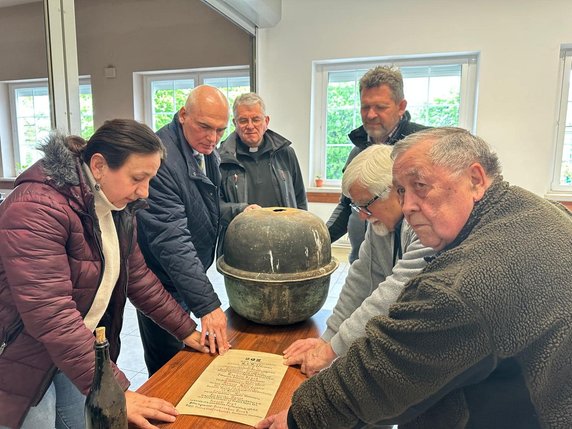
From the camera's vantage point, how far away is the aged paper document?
3.34 ft

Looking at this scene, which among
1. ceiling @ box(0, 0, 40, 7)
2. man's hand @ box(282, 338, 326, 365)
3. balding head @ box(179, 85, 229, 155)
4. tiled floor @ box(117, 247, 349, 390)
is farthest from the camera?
ceiling @ box(0, 0, 40, 7)

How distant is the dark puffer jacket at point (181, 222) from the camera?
147 cm

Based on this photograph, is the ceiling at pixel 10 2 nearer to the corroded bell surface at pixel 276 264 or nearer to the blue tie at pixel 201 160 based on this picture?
the blue tie at pixel 201 160

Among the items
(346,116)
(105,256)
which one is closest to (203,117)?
(105,256)

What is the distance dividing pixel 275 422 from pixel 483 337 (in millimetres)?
524

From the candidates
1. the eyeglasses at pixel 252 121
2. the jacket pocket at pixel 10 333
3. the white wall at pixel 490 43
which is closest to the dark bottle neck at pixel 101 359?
the jacket pocket at pixel 10 333

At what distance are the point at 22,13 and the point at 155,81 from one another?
4.84ft

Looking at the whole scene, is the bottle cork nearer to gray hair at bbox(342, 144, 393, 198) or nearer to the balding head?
gray hair at bbox(342, 144, 393, 198)

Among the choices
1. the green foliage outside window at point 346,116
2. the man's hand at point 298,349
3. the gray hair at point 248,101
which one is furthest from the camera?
the green foliage outside window at point 346,116

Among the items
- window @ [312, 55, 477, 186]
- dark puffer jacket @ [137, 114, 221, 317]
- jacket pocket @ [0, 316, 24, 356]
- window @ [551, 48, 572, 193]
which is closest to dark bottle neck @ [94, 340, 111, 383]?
jacket pocket @ [0, 316, 24, 356]

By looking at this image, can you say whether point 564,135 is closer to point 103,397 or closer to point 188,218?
point 188,218

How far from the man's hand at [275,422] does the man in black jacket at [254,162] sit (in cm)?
142

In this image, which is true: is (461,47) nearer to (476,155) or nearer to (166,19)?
(166,19)

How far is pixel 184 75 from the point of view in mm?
5062
